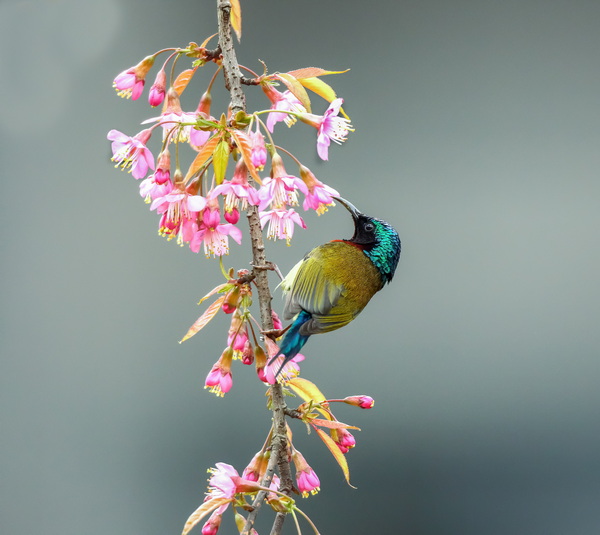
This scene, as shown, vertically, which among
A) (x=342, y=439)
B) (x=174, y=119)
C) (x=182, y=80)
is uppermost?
A: (x=182, y=80)

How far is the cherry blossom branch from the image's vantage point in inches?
27.1

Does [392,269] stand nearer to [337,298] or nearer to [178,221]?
[337,298]

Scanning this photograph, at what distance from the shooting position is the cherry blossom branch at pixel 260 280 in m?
0.69

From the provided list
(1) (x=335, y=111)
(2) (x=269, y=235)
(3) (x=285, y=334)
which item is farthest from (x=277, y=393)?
(1) (x=335, y=111)

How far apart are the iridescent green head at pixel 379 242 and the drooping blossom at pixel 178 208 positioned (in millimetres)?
224

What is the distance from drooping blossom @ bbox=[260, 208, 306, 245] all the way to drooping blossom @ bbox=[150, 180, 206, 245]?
111 millimetres

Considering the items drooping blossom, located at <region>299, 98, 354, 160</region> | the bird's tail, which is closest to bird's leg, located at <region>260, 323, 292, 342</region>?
the bird's tail

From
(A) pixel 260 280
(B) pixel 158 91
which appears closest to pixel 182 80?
(B) pixel 158 91

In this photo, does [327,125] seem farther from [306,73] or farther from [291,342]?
[291,342]

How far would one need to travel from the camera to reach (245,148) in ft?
2.07

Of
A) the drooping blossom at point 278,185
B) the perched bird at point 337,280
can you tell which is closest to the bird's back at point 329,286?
the perched bird at point 337,280

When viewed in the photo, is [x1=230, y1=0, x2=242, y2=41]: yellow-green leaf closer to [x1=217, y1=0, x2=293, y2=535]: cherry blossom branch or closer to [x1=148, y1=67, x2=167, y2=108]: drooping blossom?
[x1=217, y1=0, x2=293, y2=535]: cherry blossom branch

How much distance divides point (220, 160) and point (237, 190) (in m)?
0.04

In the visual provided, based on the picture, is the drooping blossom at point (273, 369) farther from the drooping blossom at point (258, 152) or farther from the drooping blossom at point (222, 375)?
the drooping blossom at point (258, 152)
